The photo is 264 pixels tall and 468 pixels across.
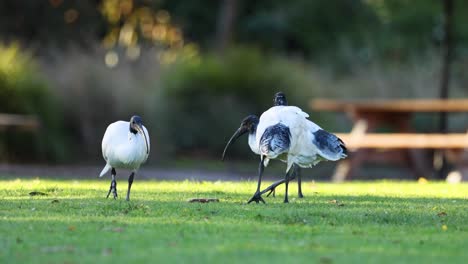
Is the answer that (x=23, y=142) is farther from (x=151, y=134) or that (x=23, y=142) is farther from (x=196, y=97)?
(x=196, y=97)

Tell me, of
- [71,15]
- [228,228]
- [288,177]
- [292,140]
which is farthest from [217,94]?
[228,228]

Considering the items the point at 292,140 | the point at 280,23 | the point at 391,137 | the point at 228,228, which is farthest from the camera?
the point at 280,23

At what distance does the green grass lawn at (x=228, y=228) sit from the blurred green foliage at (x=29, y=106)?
438 inches

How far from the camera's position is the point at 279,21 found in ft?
153

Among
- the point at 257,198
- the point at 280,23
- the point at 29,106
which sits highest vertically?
the point at 280,23

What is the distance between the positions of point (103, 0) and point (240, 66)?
1777 cm

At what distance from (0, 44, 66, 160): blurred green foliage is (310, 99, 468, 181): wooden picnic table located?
6.13m

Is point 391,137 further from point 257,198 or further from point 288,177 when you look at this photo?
point 257,198

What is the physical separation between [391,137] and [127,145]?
38.8 ft

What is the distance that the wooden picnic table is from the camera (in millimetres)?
22344

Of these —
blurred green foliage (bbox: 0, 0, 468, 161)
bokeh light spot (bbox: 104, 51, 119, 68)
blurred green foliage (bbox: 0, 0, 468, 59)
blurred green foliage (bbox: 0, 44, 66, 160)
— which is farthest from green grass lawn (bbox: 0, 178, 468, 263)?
blurred green foliage (bbox: 0, 0, 468, 59)

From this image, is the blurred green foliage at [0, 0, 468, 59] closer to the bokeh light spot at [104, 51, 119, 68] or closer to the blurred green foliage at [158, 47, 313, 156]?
the bokeh light spot at [104, 51, 119, 68]

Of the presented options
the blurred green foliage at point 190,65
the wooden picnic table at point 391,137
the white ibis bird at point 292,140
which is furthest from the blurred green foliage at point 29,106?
the white ibis bird at point 292,140

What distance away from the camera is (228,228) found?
31.3 feet
